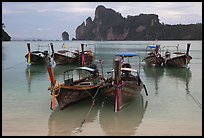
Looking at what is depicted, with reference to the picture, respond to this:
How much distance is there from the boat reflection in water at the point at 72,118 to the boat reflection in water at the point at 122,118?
0.46 metres

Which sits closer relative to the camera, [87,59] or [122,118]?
[122,118]

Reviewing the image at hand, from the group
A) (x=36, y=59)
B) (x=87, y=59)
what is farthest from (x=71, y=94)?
(x=36, y=59)

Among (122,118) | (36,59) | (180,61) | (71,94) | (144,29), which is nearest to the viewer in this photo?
(122,118)

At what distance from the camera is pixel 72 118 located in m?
11.7

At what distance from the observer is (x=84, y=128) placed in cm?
1050

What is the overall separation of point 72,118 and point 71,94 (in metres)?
1.38

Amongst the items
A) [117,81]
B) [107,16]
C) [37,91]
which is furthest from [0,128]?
[107,16]

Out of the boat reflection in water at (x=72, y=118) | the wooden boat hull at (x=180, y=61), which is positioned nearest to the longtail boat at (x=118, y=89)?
the boat reflection in water at (x=72, y=118)

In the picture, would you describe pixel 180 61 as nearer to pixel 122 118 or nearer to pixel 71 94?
pixel 71 94

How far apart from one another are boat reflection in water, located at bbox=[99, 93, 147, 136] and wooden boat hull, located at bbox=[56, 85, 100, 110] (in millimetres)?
934

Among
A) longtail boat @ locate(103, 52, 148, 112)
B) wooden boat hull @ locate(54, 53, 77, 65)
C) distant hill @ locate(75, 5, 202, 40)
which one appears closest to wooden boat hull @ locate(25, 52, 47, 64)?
wooden boat hull @ locate(54, 53, 77, 65)

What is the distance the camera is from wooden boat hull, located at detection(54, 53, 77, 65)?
35.4 metres

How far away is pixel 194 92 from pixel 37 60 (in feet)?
74.0

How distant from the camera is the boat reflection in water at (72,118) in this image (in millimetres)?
10258
